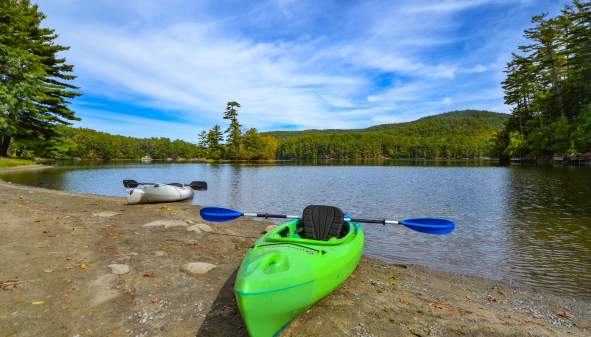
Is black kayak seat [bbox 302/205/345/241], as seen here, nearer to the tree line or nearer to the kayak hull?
the kayak hull

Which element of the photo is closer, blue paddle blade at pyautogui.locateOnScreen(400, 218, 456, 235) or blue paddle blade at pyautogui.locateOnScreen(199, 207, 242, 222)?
blue paddle blade at pyautogui.locateOnScreen(400, 218, 456, 235)

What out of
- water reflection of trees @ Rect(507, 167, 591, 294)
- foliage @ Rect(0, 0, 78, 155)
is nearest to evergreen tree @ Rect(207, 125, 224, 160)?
foliage @ Rect(0, 0, 78, 155)

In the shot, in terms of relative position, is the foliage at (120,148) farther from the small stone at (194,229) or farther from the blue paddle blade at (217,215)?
the blue paddle blade at (217,215)

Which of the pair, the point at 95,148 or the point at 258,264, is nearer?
the point at 258,264

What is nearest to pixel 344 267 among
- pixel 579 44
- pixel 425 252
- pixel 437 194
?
pixel 425 252

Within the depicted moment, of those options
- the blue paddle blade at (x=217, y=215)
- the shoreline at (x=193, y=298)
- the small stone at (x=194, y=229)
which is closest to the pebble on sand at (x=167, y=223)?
the small stone at (x=194, y=229)

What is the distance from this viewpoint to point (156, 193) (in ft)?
55.4

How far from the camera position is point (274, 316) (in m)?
4.03

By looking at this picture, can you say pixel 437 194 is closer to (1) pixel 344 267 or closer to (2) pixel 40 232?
(1) pixel 344 267

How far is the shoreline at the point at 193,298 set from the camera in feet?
15.2

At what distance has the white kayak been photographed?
16.2m

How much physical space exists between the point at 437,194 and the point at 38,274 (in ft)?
78.3

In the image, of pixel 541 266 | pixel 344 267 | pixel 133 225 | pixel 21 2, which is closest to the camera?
pixel 344 267

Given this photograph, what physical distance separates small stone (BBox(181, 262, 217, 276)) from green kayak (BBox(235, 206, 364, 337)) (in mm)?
1754
